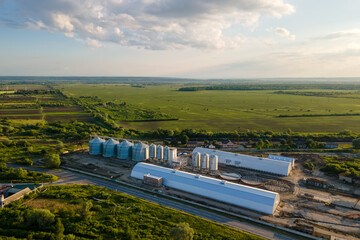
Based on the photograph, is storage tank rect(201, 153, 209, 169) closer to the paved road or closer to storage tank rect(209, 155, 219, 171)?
storage tank rect(209, 155, 219, 171)

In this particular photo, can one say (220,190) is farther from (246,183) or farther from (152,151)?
(152,151)

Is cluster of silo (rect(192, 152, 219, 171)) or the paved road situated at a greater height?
cluster of silo (rect(192, 152, 219, 171))

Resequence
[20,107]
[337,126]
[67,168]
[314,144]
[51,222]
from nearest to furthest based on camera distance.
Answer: [51,222]
[67,168]
[314,144]
[337,126]
[20,107]

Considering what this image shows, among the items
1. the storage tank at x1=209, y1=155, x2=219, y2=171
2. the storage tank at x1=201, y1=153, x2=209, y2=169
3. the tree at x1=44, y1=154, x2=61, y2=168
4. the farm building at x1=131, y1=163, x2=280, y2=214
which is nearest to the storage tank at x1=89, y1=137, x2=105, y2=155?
the tree at x1=44, y1=154, x2=61, y2=168

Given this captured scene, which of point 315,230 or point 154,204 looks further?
point 154,204

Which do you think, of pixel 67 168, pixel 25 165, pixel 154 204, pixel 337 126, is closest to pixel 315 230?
pixel 154 204

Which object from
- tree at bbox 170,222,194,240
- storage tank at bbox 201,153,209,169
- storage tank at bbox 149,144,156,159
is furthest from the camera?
storage tank at bbox 149,144,156,159

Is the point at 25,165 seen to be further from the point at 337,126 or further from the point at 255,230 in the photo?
the point at 337,126

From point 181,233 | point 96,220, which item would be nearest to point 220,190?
point 181,233
